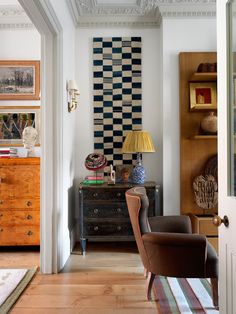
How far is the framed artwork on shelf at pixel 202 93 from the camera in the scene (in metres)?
3.80

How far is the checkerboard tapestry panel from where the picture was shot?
4.17 m

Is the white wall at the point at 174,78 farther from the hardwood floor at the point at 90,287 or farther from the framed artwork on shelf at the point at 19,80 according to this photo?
the framed artwork on shelf at the point at 19,80

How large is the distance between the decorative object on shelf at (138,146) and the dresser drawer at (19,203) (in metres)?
1.22

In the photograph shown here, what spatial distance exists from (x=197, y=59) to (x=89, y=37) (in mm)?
1448

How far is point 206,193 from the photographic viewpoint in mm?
3686

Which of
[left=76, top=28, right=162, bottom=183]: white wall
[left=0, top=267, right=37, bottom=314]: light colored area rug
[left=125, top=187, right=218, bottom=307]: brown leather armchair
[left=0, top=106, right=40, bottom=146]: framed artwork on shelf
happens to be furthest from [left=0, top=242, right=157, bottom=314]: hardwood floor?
[left=0, top=106, right=40, bottom=146]: framed artwork on shelf

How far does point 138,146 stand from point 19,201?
1.55 metres

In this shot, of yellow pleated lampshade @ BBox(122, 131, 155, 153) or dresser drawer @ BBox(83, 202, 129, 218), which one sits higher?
yellow pleated lampshade @ BBox(122, 131, 155, 153)

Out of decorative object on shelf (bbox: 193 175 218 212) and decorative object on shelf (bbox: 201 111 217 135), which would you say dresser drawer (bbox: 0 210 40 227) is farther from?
decorative object on shelf (bbox: 201 111 217 135)

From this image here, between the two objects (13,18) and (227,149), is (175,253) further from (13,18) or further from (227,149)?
(13,18)

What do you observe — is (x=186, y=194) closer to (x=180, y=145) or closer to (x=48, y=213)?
(x=180, y=145)

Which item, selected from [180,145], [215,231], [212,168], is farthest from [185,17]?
[215,231]

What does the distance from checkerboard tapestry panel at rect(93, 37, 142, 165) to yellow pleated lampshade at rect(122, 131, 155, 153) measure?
0.37 m

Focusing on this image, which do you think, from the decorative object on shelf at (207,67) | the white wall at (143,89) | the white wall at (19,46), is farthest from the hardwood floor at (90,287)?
the decorative object on shelf at (207,67)
